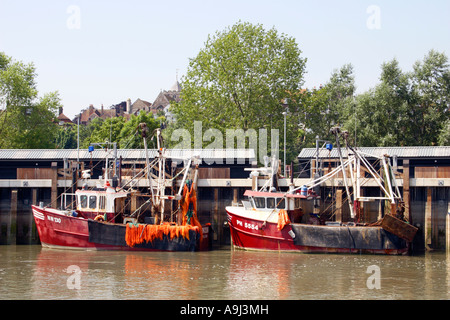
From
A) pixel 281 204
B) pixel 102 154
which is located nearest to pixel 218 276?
pixel 281 204

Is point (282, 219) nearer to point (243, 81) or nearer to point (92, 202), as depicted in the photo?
point (92, 202)

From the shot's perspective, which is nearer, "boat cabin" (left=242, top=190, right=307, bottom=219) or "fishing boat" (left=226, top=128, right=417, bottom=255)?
"fishing boat" (left=226, top=128, right=417, bottom=255)

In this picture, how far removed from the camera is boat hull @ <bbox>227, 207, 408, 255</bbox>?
40.7m

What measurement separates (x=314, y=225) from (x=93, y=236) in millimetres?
14257

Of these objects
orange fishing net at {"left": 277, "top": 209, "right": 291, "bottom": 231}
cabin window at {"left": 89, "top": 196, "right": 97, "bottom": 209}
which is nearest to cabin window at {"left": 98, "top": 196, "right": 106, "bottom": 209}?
cabin window at {"left": 89, "top": 196, "right": 97, "bottom": 209}

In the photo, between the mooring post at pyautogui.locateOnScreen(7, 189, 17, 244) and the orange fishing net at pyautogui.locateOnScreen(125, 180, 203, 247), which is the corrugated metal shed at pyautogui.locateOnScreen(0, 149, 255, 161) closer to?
the mooring post at pyautogui.locateOnScreen(7, 189, 17, 244)

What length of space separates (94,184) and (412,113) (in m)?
31.8

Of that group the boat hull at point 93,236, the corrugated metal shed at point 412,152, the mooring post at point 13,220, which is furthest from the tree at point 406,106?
the mooring post at point 13,220

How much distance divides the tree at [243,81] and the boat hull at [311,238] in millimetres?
20555

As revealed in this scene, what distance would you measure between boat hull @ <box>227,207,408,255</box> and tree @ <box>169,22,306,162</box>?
20.6 meters

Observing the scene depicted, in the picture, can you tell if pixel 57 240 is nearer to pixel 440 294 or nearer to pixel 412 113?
pixel 440 294

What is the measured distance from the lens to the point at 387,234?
40.5 m
